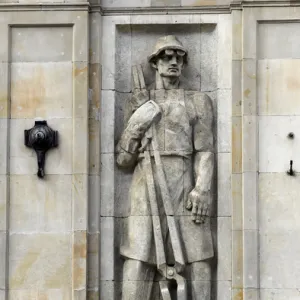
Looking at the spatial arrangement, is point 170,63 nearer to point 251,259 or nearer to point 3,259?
point 251,259

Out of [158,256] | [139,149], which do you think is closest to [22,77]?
[139,149]

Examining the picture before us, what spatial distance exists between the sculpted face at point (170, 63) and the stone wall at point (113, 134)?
0.33 m

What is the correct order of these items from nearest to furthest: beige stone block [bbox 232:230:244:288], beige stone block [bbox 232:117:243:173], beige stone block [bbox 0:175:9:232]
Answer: beige stone block [bbox 232:230:244:288], beige stone block [bbox 0:175:9:232], beige stone block [bbox 232:117:243:173]

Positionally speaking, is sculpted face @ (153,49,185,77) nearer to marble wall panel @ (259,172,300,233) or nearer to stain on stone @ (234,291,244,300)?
marble wall panel @ (259,172,300,233)

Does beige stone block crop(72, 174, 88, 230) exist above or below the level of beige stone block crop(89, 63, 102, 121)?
below

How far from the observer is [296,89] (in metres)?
23.6

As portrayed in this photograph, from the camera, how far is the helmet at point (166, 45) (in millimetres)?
23625

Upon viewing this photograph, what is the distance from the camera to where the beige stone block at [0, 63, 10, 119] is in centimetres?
2355

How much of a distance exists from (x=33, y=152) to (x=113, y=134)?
4.60 ft

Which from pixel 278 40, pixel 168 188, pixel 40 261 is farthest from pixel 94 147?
pixel 278 40

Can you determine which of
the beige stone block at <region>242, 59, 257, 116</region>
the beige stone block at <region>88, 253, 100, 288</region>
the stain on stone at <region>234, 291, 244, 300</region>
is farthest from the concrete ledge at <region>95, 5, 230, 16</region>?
the stain on stone at <region>234, 291, 244, 300</region>

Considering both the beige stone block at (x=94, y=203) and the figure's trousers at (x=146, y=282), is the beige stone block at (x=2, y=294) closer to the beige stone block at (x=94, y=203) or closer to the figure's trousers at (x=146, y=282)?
the beige stone block at (x=94, y=203)

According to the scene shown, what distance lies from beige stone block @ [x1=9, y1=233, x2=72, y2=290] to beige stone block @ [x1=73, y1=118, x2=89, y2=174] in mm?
1163

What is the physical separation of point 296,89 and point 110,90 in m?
3.18
